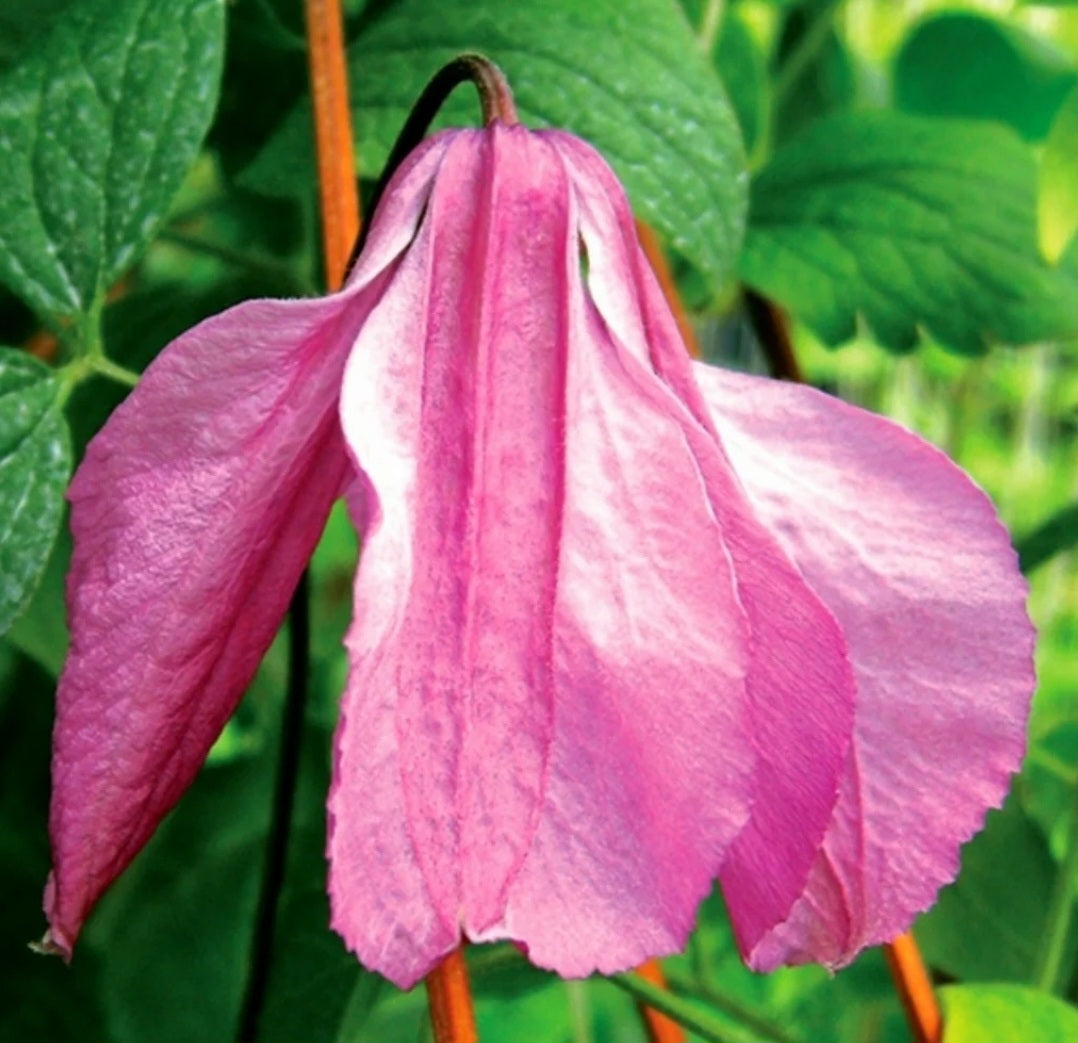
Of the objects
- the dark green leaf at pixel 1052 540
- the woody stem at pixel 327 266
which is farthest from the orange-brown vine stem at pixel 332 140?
the dark green leaf at pixel 1052 540

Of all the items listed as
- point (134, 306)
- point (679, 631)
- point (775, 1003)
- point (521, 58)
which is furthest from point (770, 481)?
point (775, 1003)

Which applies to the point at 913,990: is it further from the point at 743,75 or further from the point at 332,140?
the point at 743,75

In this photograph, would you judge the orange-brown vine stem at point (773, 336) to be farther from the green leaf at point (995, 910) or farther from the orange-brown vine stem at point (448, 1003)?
the orange-brown vine stem at point (448, 1003)

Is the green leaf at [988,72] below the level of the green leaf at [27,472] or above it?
above

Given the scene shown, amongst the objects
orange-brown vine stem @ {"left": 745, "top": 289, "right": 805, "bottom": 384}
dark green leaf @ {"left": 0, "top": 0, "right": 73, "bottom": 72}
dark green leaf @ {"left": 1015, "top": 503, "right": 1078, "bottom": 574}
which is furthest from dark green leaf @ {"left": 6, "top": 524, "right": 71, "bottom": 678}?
dark green leaf @ {"left": 1015, "top": 503, "right": 1078, "bottom": 574}

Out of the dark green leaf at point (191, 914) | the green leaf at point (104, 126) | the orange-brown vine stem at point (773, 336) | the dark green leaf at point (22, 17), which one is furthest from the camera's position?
the dark green leaf at point (191, 914)

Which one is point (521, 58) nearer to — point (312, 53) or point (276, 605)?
point (312, 53)

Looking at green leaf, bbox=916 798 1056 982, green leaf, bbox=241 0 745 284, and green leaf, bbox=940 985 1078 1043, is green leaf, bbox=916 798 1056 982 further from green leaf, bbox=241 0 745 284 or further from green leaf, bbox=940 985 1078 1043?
green leaf, bbox=241 0 745 284

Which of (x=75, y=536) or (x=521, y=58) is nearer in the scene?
(x=75, y=536)
